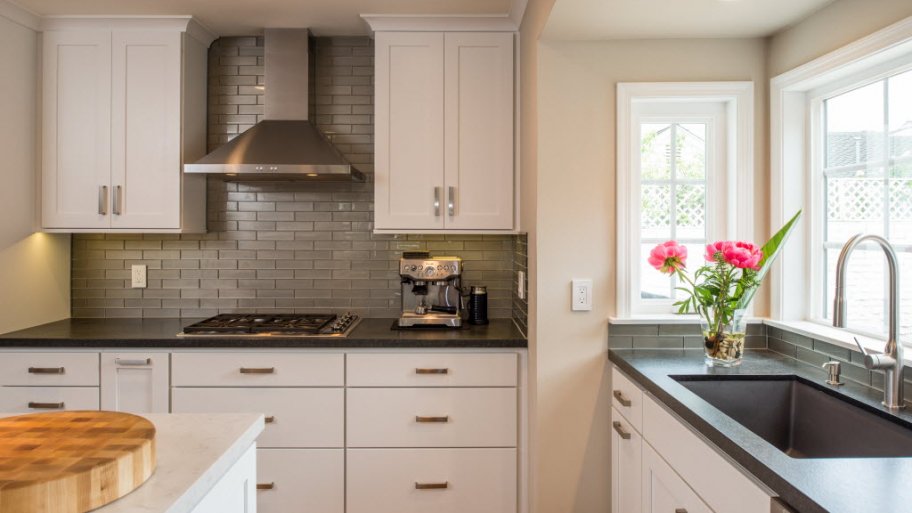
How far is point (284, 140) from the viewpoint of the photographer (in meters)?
2.78

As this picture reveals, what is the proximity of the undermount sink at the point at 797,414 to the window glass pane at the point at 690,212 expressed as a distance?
723 millimetres

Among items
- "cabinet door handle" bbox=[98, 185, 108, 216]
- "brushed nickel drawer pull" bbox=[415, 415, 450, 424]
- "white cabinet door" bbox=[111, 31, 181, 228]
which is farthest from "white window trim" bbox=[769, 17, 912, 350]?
"cabinet door handle" bbox=[98, 185, 108, 216]

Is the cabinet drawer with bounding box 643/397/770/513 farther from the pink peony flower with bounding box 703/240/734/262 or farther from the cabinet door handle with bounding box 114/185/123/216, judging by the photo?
the cabinet door handle with bounding box 114/185/123/216

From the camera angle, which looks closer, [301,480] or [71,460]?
[71,460]

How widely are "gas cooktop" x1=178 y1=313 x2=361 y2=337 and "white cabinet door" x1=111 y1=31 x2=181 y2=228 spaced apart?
62 centimetres

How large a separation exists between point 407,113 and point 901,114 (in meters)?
1.91

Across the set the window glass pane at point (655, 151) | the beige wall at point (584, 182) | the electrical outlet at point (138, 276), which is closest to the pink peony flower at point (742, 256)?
the beige wall at point (584, 182)

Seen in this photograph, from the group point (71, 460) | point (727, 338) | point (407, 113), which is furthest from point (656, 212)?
point (71, 460)

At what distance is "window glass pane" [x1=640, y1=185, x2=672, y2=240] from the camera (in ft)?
7.77

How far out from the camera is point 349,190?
10.3 feet

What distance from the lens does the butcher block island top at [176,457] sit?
835 mm

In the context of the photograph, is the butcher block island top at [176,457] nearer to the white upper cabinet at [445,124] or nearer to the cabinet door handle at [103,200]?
the white upper cabinet at [445,124]

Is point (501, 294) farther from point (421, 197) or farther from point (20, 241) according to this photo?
point (20, 241)

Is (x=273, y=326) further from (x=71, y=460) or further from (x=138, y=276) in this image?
(x=71, y=460)
